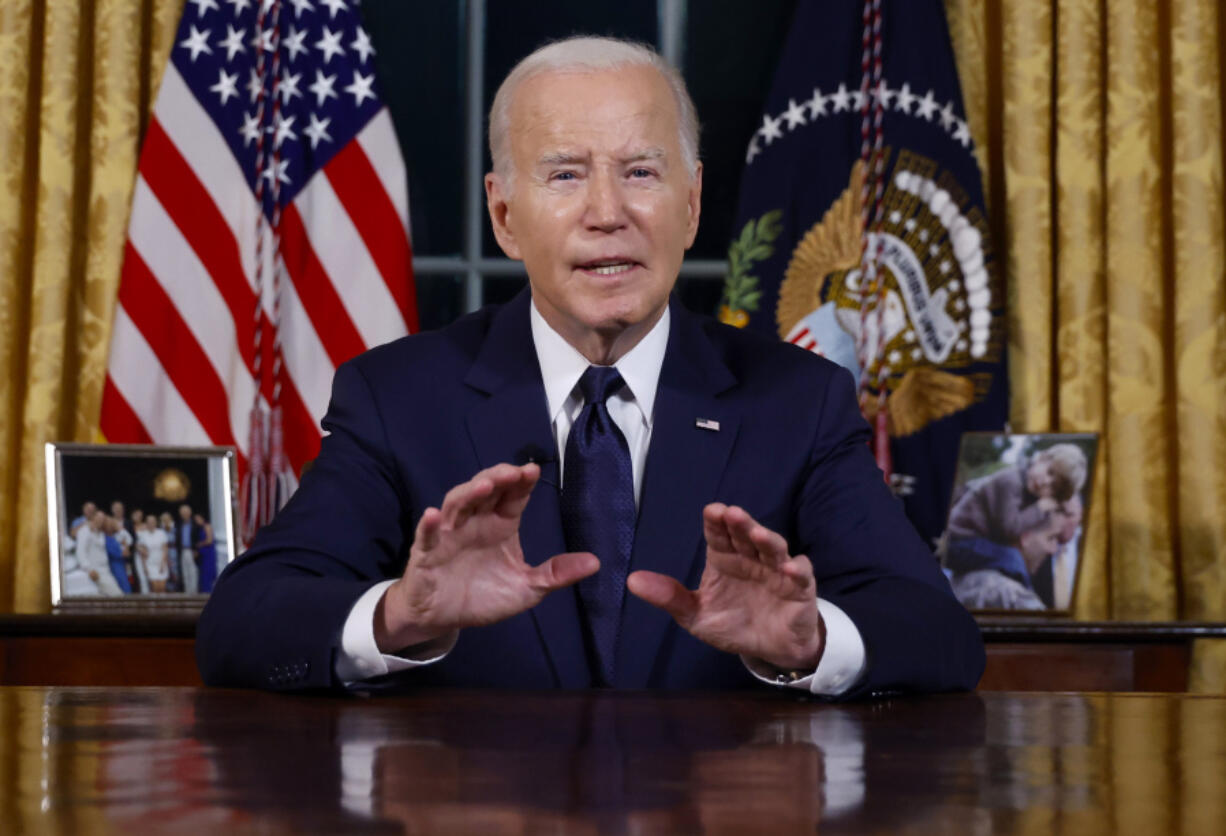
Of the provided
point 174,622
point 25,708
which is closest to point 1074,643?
point 174,622

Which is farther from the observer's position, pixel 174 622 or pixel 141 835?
pixel 174 622

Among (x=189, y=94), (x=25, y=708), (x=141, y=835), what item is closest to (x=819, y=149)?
(x=189, y=94)

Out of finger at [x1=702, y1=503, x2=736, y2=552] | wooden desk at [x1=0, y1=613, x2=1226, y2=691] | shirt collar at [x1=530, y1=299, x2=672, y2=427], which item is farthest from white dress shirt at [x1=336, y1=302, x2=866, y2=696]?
wooden desk at [x1=0, y1=613, x2=1226, y2=691]

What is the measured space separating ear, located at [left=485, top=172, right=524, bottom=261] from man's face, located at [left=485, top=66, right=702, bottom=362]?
0.22ft

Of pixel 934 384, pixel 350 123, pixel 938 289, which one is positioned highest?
pixel 350 123

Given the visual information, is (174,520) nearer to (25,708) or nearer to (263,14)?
(263,14)

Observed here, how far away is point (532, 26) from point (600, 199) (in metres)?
1.79

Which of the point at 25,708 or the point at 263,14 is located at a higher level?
the point at 263,14

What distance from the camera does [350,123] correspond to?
308cm

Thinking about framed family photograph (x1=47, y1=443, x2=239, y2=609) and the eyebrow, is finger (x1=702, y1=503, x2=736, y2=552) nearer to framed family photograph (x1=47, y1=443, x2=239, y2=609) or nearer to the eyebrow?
the eyebrow

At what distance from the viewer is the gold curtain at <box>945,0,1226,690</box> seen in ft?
9.49

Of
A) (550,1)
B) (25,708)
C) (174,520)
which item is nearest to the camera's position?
(25,708)

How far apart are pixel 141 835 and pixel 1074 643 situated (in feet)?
6.95

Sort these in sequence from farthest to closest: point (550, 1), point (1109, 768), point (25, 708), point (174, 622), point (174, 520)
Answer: point (550, 1) → point (174, 520) → point (174, 622) → point (25, 708) → point (1109, 768)
